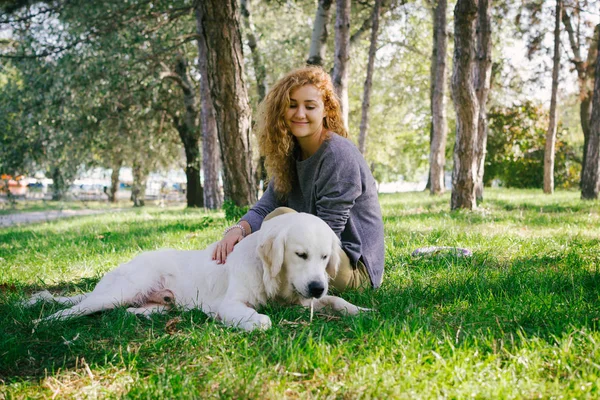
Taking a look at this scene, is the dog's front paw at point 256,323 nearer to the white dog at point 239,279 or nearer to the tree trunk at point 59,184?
the white dog at point 239,279

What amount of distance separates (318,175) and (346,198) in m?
0.40

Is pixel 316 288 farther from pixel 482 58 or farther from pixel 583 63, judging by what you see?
pixel 583 63

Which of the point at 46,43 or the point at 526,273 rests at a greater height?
the point at 46,43

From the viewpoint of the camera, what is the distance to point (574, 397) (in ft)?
6.30

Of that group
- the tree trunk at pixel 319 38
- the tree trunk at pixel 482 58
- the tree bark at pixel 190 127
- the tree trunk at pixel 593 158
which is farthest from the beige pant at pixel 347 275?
the tree bark at pixel 190 127

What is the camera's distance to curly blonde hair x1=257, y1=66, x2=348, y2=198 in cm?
433

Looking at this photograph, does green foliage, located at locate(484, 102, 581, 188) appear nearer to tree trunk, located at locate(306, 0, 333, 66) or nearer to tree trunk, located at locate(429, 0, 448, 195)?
tree trunk, located at locate(429, 0, 448, 195)

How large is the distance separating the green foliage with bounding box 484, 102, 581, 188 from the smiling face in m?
22.1

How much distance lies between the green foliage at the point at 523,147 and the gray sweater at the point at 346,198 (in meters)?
22.1

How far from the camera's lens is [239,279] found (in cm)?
345

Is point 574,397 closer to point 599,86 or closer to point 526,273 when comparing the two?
point 526,273

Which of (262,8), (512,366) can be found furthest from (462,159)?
(262,8)

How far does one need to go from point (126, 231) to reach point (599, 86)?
11.5 m

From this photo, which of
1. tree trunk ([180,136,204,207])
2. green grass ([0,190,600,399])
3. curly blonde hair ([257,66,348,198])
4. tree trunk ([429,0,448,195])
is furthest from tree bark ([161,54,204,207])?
green grass ([0,190,600,399])
